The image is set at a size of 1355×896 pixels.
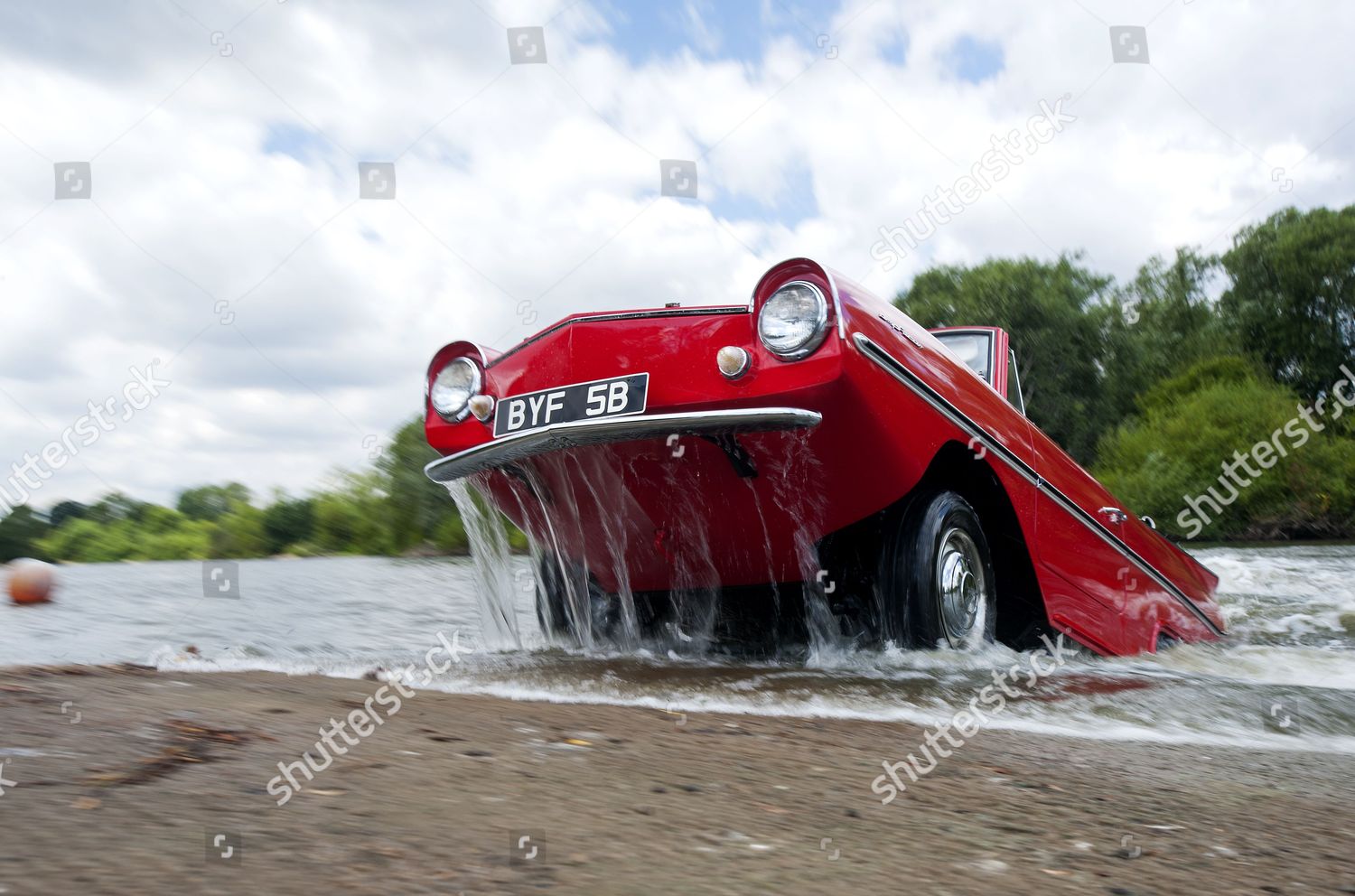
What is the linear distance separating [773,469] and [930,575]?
2.19ft

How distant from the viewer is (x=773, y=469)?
3664mm

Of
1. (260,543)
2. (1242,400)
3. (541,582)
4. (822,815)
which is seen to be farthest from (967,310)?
(822,815)

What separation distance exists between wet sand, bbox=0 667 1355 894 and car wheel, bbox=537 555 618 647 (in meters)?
1.71

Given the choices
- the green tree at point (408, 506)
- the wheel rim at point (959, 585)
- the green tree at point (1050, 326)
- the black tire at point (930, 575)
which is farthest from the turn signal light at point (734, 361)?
the green tree at point (1050, 326)

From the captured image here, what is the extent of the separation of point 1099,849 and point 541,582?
3.15 metres

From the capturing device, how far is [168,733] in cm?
227

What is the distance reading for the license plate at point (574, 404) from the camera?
3.62m

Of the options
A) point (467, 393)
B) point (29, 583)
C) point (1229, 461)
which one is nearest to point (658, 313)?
point (467, 393)

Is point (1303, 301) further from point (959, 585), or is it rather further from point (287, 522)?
point (959, 585)

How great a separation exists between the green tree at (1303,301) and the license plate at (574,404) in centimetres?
3178

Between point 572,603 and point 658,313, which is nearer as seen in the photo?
point 658,313

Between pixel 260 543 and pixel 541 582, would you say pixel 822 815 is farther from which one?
pixel 260 543

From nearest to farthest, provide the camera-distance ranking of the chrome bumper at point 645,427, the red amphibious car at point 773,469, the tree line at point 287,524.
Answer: the chrome bumper at point 645,427
the red amphibious car at point 773,469
the tree line at point 287,524

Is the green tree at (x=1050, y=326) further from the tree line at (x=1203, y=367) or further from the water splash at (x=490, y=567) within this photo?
the water splash at (x=490, y=567)
